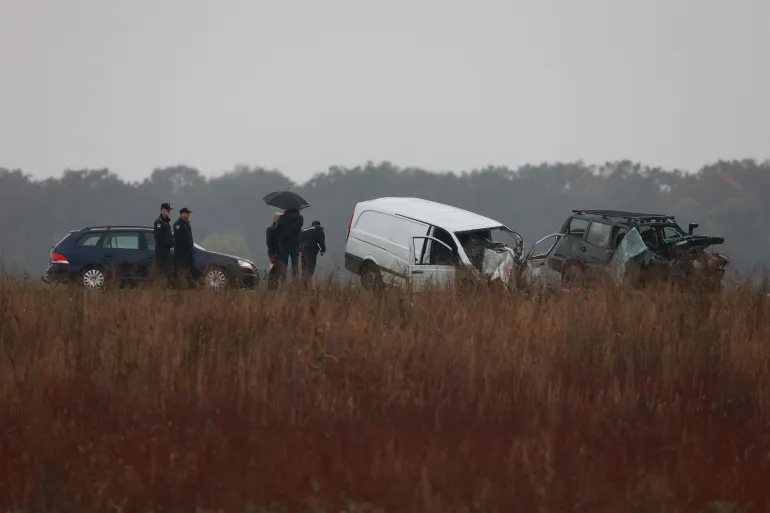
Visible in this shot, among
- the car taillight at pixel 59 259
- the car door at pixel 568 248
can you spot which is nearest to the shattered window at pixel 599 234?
the car door at pixel 568 248

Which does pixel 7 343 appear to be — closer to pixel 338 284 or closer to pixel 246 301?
pixel 246 301

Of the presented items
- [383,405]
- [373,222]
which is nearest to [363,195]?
[373,222]

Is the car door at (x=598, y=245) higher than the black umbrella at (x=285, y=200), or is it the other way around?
the black umbrella at (x=285, y=200)

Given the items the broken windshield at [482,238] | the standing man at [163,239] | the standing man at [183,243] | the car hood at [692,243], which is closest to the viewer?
the standing man at [163,239]

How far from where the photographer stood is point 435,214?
Answer: 69.6ft

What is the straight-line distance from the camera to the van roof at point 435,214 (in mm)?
20609

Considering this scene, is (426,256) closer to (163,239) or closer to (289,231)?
(289,231)

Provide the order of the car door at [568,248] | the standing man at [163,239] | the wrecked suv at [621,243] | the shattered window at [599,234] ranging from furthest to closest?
the car door at [568,248] → the shattered window at [599,234] → the wrecked suv at [621,243] → the standing man at [163,239]

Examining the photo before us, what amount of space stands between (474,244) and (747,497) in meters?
13.2

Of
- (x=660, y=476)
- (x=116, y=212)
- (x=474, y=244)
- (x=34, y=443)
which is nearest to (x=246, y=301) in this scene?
(x=34, y=443)

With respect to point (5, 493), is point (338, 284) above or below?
above

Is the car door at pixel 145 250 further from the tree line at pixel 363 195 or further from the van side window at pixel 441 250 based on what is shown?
the tree line at pixel 363 195

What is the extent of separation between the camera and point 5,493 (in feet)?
24.1

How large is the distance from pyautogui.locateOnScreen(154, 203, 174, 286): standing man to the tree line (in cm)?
13308
